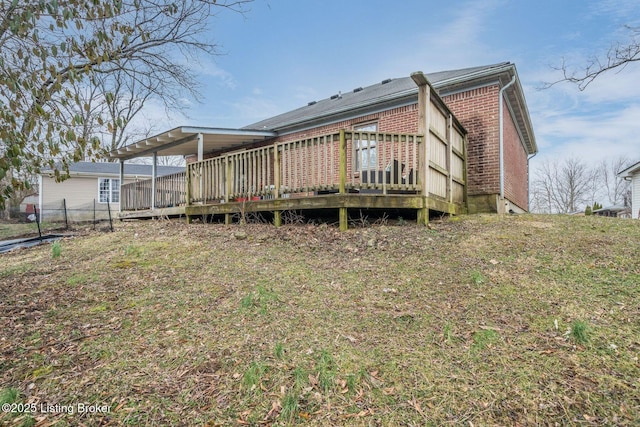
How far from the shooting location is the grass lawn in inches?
93.7

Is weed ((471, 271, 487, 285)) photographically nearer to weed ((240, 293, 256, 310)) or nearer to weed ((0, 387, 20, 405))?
weed ((240, 293, 256, 310))

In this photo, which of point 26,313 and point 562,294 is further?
point 26,313

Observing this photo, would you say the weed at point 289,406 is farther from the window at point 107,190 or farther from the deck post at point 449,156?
the window at point 107,190

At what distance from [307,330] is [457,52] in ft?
47.8

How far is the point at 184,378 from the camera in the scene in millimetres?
2693

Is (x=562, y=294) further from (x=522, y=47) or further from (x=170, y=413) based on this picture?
(x=522, y=47)

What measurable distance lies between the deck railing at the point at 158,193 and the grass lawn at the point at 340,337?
575 centimetres

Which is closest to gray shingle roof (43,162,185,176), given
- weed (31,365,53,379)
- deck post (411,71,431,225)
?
deck post (411,71,431,225)

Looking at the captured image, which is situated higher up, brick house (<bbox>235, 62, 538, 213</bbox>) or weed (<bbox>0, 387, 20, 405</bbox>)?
brick house (<bbox>235, 62, 538, 213</bbox>)

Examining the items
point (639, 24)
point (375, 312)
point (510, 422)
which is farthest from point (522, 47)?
point (510, 422)

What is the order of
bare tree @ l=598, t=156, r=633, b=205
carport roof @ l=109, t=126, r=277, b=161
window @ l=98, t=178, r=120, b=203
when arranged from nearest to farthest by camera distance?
carport roof @ l=109, t=126, r=277, b=161
window @ l=98, t=178, r=120, b=203
bare tree @ l=598, t=156, r=633, b=205

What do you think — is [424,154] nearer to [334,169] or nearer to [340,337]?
[334,169]

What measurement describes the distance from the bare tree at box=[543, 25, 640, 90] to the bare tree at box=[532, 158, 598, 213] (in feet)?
117

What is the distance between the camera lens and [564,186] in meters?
40.6
